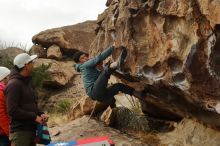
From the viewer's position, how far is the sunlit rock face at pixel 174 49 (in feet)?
25.0

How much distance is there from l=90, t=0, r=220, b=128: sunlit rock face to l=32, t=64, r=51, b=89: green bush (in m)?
10.1

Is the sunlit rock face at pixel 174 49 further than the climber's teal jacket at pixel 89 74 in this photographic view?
No

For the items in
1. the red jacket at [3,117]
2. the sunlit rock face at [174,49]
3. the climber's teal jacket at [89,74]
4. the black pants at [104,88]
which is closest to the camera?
the red jacket at [3,117]

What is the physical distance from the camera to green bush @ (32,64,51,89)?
19.8m

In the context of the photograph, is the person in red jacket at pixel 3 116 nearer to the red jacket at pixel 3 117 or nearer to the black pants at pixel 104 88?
the red jacket at pixel 3 117

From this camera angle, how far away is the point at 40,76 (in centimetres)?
1975

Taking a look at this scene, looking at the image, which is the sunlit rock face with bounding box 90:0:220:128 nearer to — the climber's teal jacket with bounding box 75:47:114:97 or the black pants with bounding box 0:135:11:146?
the climber's teal jacket with bounding box 75:47:114:97

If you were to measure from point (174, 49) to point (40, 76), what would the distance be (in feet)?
40.4

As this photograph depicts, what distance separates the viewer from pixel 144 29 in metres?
8.87

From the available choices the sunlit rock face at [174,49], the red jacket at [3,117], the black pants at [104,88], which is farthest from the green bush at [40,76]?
the red jacket at [3,117]

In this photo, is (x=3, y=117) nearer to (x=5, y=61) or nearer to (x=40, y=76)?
(x=40, y=76)

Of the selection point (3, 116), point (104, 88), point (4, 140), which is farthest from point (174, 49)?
point (4, 140)

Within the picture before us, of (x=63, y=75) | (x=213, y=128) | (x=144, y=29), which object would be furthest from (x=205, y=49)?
(x=63, y=75)

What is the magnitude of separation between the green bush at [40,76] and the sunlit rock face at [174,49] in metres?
10.1
